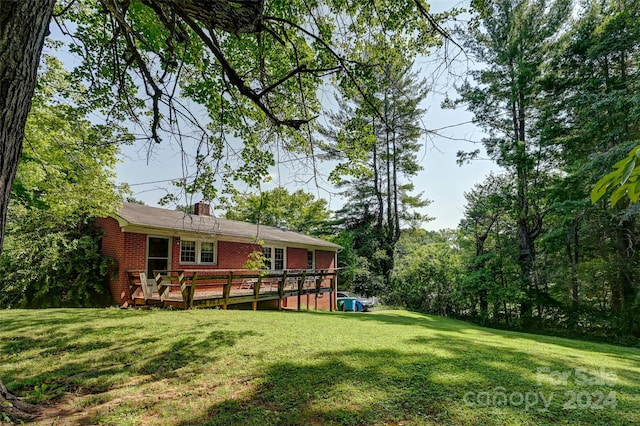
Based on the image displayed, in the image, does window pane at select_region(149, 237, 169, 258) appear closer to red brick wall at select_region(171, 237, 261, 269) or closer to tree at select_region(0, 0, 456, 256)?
red brick wall at select_region(171, 237, 261, 269)

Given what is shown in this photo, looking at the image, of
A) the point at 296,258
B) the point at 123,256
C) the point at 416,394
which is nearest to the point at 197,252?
the point at 123,256

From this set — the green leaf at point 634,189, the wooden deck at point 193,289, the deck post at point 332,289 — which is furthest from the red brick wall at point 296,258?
the green leaf at point 634,189

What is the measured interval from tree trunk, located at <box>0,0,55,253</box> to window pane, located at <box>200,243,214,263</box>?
1120cm

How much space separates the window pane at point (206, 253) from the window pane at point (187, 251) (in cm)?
35

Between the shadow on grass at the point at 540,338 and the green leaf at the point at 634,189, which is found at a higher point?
the green leaf at the point at 634,189

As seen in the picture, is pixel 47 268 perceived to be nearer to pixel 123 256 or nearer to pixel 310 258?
pixel 123 256

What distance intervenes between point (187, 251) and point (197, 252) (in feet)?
1.34

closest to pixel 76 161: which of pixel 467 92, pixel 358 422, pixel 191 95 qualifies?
pixel 191 95

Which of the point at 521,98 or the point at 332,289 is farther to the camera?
the point at 332,289

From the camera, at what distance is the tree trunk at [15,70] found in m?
1.64

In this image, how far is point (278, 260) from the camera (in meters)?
16.4

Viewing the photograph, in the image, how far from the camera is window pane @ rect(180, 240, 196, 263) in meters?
11.7

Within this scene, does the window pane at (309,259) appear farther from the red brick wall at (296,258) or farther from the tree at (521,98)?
the tree at (521,98)

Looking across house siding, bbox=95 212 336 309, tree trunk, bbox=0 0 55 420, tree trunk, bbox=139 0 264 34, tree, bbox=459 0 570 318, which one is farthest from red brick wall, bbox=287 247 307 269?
tree trunk, bbox=0 0 55 420
